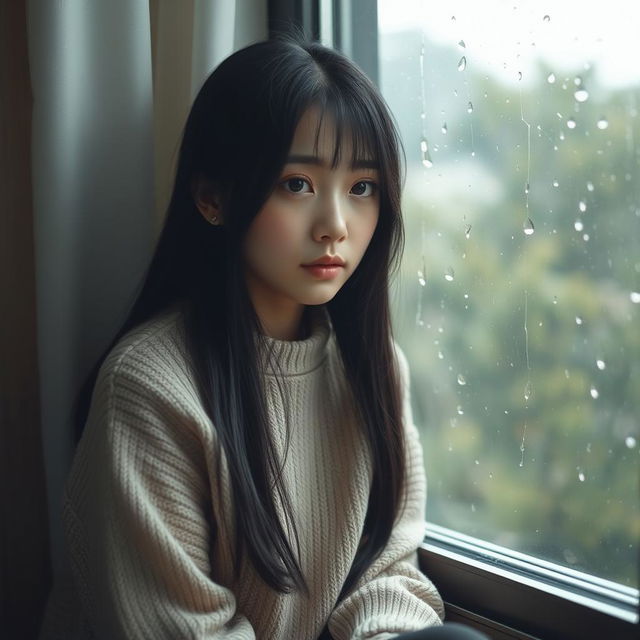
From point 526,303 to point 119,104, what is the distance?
0.67 meters

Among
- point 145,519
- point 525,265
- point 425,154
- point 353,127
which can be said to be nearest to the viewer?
point 145,519

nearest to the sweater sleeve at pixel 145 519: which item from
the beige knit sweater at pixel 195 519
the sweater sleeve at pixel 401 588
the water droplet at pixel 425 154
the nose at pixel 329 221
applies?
the beige knit sweater at pixel 195 519

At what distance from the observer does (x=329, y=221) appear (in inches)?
39.2

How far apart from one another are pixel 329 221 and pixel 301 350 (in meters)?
0.20

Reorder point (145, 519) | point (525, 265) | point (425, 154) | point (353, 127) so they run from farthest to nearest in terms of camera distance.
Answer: point (425, 154) < point (525, 265) < point (353, 127) < point (145, 519)

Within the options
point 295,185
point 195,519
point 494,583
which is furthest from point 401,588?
point 295,185

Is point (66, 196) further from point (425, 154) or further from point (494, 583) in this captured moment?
point (494, 583)

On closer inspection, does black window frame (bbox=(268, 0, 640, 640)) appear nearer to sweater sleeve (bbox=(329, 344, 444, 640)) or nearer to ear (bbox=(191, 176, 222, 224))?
sweater sleeve (bbox=(329, 344, 444, 640))

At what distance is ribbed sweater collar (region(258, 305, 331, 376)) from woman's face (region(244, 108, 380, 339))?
76mm

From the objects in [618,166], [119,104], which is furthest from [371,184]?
[119,104]

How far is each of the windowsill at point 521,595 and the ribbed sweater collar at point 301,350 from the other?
1.14 feet

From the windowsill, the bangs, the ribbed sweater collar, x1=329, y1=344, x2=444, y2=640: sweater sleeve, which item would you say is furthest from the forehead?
the windowsill

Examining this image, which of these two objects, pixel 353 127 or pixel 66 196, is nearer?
pixel 353 127

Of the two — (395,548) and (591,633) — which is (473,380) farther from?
(591,633)
